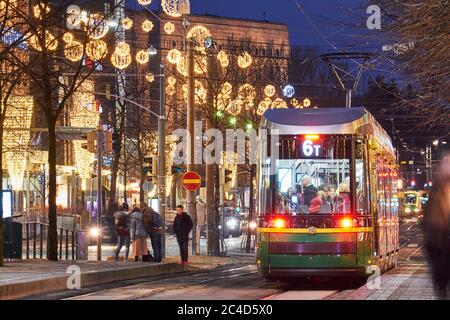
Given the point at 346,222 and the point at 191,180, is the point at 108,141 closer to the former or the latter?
the point at 191,180

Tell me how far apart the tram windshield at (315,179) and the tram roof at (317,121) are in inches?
6.5

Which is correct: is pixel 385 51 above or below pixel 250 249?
above

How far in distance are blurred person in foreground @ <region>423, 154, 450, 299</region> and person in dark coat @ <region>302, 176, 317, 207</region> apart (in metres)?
7.14

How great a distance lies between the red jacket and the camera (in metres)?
18.6

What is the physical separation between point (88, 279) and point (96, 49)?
913 cm

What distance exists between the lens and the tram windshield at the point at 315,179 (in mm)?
18688

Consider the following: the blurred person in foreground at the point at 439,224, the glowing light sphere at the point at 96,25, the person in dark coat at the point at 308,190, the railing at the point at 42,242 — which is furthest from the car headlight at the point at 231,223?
the blurred person in foreground at the point at 439,224

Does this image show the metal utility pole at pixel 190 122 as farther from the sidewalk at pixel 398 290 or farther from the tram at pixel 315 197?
the tram at pixel 315 197

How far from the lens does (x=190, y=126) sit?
3475 cm

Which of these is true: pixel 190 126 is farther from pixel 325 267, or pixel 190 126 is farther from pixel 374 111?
pixel 374 111

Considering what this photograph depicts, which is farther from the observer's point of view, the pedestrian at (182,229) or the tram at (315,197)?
the pedestrian at (182,229)

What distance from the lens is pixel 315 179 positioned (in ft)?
61.3
